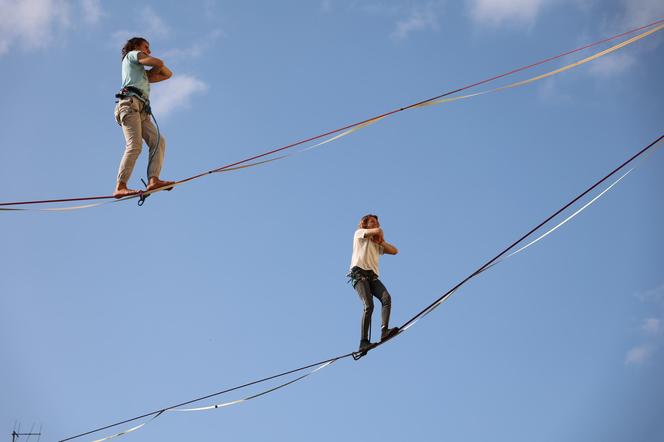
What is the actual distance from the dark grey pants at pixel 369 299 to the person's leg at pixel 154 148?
7.31 ft

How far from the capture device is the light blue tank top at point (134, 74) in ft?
37.2

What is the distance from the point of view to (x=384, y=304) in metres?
11.7

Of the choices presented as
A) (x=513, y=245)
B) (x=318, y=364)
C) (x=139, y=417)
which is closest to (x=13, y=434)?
(x=139, y=417)

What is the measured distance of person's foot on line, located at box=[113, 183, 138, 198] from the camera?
36.0 ft

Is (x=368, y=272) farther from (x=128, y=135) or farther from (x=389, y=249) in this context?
(x=128, y=135)

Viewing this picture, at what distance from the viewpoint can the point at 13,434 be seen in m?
19.1

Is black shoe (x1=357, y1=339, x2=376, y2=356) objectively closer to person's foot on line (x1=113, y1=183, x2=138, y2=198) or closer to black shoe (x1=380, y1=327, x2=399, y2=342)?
black shoe (x1=380, y1=327, x2=399, y2=342)

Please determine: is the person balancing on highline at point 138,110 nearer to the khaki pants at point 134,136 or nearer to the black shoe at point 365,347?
the khaki pants at point 134,136

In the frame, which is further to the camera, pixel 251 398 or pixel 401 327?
pixel 251 398

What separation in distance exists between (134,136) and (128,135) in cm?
7

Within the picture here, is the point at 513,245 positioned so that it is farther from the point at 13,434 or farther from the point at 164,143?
the point at 13,434

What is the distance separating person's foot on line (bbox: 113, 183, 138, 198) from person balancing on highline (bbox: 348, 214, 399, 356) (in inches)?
93.8

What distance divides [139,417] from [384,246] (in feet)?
10.9

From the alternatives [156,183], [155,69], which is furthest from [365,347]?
[155,69]
